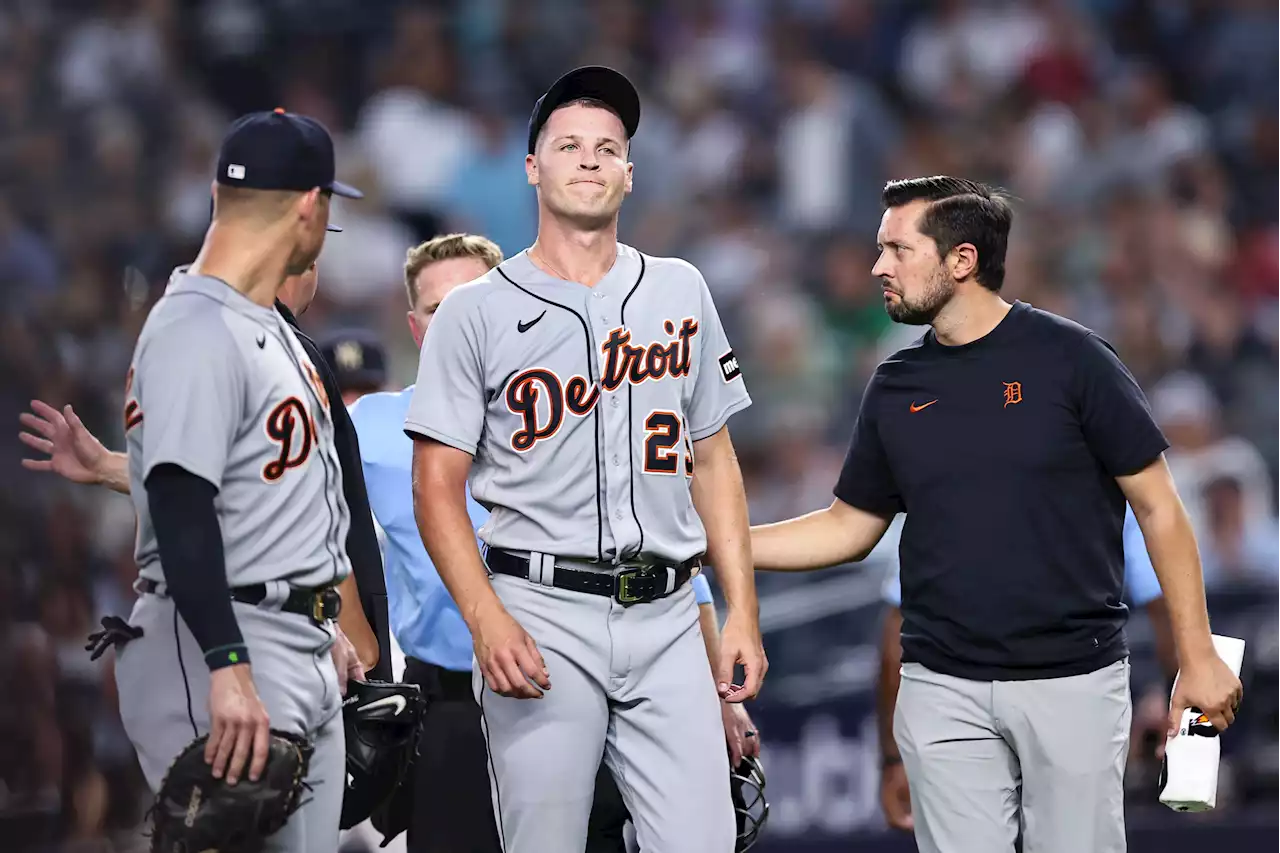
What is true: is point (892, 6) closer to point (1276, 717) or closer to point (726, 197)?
point (726, 197)

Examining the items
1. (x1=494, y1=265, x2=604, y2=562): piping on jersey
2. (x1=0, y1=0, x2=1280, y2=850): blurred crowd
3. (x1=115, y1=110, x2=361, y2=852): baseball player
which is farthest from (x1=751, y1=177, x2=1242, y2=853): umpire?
(x1=0, y1=0, x2=1280, y2=850): blurred crowd

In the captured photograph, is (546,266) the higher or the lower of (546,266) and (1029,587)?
the higher

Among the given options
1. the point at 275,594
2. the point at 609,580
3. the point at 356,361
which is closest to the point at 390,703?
the point at 609,580

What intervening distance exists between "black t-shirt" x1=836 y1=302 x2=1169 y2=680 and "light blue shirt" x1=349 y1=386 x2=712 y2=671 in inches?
A: 25.5

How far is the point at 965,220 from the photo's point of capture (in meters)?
4.38

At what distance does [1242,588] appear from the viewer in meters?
7.28

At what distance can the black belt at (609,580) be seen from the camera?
3.78 meters

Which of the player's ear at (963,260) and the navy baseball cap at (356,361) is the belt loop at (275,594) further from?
the navy baseball cap at (356,361)

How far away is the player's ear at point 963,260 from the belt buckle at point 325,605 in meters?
1.79

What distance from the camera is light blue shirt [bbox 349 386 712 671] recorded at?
4.66m

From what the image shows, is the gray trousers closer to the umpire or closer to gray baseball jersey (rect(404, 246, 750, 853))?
the umpire

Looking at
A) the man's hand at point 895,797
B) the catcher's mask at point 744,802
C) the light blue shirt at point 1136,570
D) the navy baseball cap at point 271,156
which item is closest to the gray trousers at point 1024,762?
the catcher's mask at point 744,802

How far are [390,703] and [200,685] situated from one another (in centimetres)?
75

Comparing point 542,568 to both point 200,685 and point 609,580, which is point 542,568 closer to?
point 609,580
